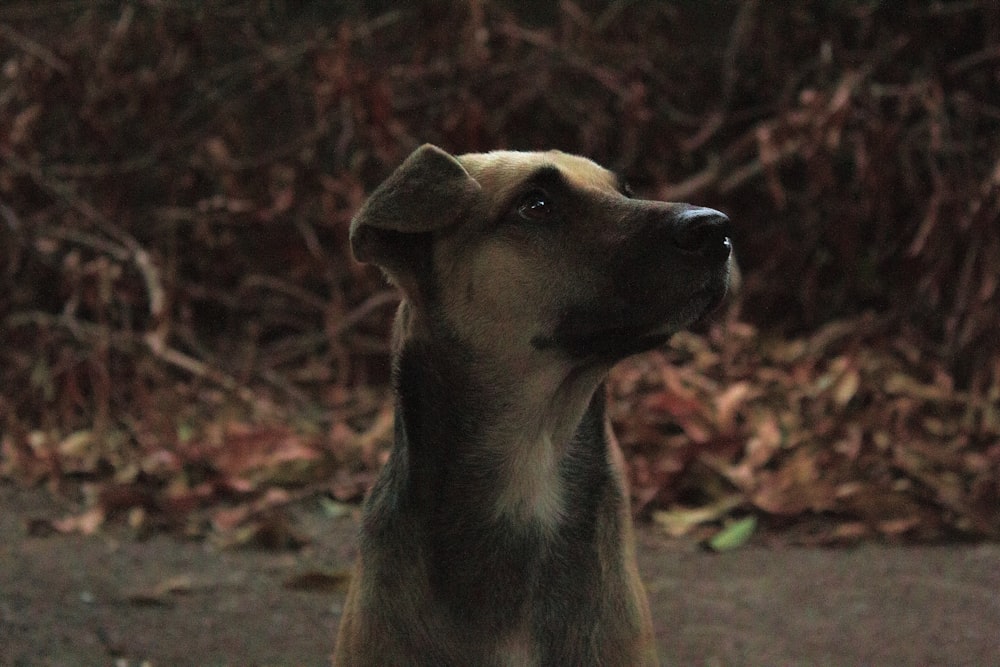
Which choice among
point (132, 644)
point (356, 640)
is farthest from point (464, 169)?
point (132, 644)

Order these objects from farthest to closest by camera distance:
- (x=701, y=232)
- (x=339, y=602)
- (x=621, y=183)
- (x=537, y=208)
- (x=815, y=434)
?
(x=815, y=434) < (x=339, y=602) < (x=621, y=183) < (x=537, y=208) < (x=701, y=232)

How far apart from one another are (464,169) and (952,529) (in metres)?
2.82

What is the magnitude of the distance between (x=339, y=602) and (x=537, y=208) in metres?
2.01

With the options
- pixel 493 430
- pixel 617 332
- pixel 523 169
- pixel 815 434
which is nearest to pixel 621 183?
pixel 523 169

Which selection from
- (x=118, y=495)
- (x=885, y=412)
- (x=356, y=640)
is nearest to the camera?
(x=356, y=640)

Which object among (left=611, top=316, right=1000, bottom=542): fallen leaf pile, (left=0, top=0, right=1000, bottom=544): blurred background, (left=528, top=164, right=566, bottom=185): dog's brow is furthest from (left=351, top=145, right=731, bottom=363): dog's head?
(left=0, top=0, right=1000, bottom=544): blurred background

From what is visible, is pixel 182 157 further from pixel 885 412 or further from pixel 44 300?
pixel 885 412

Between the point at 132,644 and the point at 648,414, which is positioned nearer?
the point at 132,644

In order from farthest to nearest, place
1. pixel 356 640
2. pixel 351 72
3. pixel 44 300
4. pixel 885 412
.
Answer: pixel 44 300 < pixel 351 72 < pixel 885 412 < pixel 356 640

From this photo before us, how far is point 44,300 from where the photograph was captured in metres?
6.77

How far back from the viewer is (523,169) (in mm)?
2564

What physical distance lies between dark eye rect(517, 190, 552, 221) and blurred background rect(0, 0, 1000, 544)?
256 cm

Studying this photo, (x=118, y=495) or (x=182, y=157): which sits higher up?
(x=182, y=157)

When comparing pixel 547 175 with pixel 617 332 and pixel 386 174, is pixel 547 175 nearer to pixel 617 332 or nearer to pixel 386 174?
pixel 617 332
